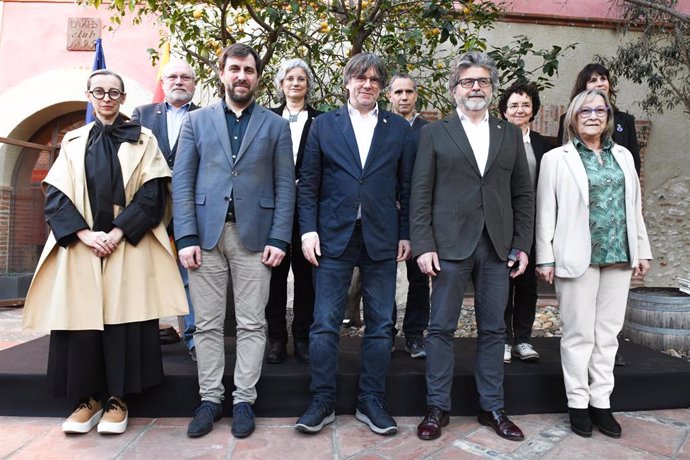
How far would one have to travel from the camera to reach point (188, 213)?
2.69 meters

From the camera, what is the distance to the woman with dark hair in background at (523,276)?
341cm

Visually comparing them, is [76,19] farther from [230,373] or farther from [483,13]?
[230,373]

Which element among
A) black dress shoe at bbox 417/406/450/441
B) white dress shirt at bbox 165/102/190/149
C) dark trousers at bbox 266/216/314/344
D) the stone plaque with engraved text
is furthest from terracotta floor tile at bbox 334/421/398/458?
the stone plaque with engraved text

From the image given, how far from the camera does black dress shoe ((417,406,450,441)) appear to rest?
271 centimetres

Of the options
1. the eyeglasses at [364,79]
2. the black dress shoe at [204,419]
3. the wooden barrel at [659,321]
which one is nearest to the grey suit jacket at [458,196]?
the eyeglasses at [364,79]

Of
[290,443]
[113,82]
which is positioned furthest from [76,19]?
[290,443]

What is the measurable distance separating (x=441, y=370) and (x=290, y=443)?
0.87m

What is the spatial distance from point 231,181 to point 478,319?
1505 mm

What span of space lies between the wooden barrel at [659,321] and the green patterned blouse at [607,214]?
1.52m

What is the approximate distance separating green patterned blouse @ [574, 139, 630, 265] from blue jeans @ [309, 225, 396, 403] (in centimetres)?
111

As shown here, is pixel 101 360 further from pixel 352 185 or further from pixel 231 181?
pixel 352 185

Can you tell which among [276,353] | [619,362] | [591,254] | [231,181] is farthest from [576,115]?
[276,353]

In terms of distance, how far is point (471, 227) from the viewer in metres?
2.71

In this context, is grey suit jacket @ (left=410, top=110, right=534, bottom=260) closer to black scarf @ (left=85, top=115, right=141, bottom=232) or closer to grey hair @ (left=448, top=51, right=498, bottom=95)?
grey hair @ (left=448, top=51, right=498, bottom=95)
